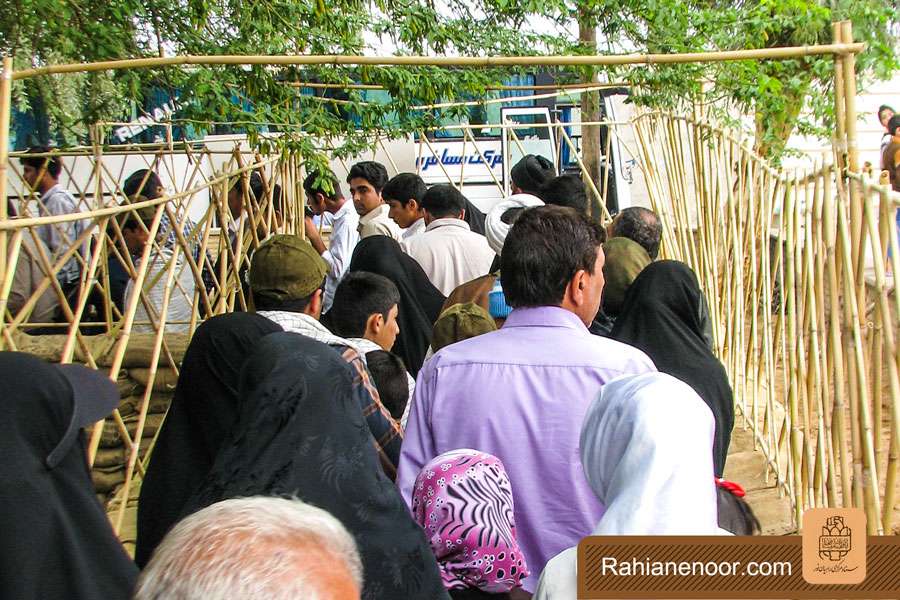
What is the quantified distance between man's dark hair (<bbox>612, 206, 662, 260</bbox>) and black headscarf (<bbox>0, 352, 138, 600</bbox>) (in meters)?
2.45

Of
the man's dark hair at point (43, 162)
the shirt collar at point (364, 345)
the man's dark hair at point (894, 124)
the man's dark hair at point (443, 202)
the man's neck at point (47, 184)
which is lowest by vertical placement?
the shirt collar at point (364, 345)

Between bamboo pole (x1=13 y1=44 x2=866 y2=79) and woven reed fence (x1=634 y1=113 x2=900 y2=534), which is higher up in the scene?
bamboo pole (x1=13 y1=44 x2=866 y2=79)

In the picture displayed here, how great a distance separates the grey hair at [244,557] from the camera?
1.07 m

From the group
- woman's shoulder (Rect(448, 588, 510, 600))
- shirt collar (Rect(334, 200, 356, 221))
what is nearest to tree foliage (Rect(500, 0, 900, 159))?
shirt collar (Rect(334, 200, 356, 221))

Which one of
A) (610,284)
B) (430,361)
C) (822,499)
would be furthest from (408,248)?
(430,361)

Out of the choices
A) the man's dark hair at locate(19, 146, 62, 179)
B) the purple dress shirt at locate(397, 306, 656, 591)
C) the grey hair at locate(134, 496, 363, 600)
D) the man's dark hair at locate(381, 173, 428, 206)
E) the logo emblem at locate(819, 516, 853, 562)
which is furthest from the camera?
the man's dark hair at locate(19, 146, 62, 179)

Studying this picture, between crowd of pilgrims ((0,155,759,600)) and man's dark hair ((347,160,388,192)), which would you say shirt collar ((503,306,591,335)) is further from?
man's dark hair ((347,160,388,192))

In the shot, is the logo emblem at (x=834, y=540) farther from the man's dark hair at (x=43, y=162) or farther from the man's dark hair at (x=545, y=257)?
the man's dark hair at (x=43, y=162)

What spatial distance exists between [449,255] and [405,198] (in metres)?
0.75

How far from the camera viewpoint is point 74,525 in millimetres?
1790

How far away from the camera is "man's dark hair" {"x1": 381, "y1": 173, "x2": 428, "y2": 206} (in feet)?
17.2

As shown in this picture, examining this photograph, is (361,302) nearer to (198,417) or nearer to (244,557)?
(198,417)

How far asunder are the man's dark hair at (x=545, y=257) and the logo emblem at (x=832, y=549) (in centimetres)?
71

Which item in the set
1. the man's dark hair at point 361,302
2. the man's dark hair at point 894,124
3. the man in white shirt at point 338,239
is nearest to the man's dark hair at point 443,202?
the man in white shirt at point 338,239
